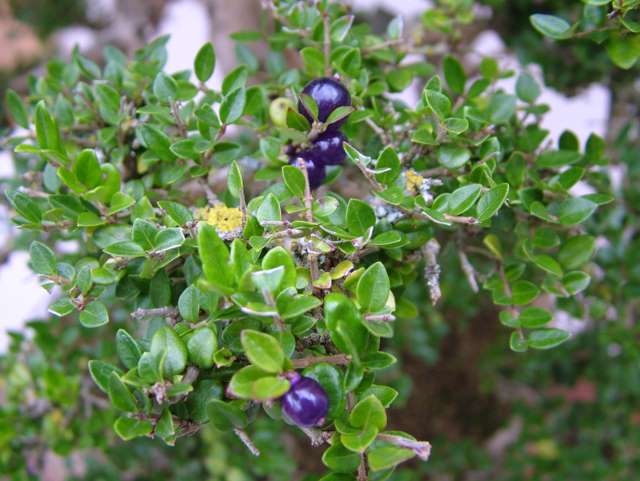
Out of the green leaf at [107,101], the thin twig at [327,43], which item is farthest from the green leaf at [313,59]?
the green leaf at [107,101]

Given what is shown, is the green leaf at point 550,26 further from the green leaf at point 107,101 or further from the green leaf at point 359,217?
the green leaf at point 107,101

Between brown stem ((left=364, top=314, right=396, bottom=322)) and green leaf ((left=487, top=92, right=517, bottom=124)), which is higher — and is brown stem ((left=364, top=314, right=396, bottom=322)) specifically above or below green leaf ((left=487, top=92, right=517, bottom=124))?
below

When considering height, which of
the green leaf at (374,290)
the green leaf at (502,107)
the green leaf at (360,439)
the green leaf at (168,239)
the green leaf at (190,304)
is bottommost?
the green leaf at (360,439)

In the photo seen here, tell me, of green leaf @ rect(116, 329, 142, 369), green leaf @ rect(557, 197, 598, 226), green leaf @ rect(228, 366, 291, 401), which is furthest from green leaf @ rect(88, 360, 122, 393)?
green leaf @ rect(557, 197, 598, 226)

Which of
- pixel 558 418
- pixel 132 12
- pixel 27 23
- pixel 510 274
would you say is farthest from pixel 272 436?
pixel 27 23

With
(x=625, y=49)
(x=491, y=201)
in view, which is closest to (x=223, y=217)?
(x=491, y=201)

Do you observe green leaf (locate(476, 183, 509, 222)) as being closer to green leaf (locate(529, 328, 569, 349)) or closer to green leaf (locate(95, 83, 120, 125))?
green leaf (locate(529, 328, 569, 349))
